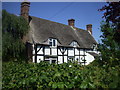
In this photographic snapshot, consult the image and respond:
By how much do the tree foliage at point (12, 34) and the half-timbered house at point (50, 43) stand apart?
1.23 metres

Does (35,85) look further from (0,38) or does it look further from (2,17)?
(2,17)

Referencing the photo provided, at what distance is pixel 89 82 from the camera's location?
5.30 ft

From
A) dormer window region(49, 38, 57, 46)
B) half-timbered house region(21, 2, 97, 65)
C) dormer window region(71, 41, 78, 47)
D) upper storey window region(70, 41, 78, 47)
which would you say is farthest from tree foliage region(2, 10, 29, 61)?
dormer window region(71, 41, 78, 47)

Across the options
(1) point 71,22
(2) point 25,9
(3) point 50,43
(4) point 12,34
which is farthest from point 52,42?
(1) point 71,22

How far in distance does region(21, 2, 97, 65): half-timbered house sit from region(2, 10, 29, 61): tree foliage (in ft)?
4.05

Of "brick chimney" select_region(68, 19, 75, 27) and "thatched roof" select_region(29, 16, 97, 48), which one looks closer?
"thatched roof" select_region(29, 16, 97, 48)

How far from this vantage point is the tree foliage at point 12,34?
1540 cm

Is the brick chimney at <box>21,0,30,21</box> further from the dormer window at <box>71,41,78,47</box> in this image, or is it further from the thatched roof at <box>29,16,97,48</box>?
the dormer window at <box>71,41,78,47</box>

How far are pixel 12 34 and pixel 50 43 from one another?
5.16m

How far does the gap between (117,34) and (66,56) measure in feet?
52.5

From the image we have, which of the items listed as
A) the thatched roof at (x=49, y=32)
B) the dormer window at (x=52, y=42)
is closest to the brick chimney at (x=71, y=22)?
the thatched roof at (x=49, y=32)

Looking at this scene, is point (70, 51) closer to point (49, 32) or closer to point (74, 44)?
point (74, 44)

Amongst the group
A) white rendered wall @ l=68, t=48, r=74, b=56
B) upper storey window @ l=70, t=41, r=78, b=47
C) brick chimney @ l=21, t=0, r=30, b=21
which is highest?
brick chimney @ l=21, t=0, r=30, b=21

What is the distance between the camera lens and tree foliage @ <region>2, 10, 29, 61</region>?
15.4 m
